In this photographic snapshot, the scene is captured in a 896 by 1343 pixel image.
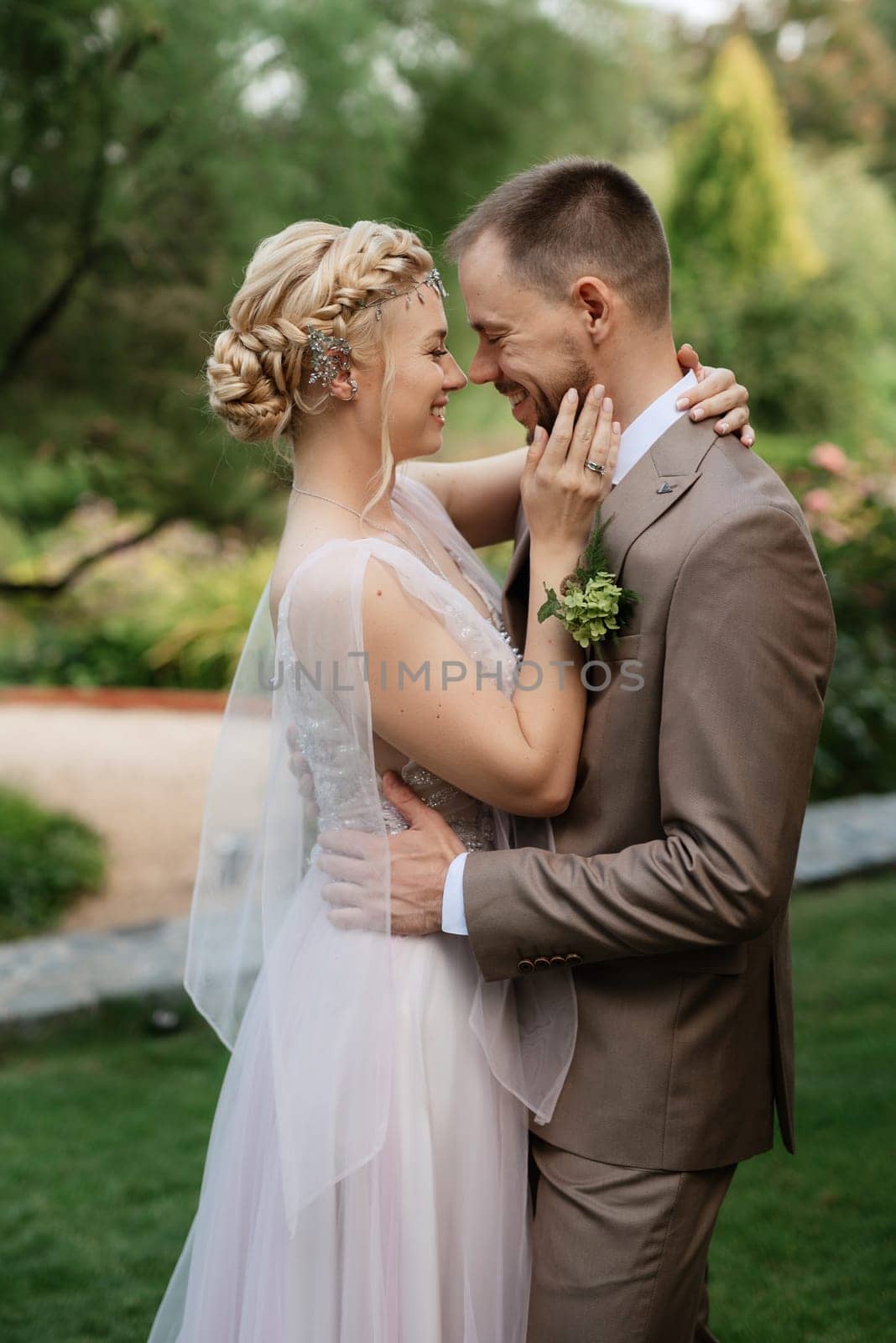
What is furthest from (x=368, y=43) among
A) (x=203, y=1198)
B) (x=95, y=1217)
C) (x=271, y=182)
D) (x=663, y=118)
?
(x=663, y=118)

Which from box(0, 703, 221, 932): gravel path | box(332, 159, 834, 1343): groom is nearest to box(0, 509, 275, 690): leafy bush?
box(0, 703, 221, 932): gravel path

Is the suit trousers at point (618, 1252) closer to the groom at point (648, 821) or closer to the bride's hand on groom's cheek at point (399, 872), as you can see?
the groom at point (648, 821)

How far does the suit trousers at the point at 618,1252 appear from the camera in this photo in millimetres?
2057

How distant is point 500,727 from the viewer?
2.10m

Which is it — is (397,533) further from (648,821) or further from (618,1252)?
(618,1252)

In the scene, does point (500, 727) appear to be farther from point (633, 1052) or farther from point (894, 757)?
point (894, 757)

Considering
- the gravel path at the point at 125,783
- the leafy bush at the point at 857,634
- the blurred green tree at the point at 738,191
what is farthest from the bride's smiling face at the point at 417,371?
the blurred green tree at the point at 738,191

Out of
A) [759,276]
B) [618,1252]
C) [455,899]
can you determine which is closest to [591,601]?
[455,899]

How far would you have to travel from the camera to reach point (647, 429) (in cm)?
225

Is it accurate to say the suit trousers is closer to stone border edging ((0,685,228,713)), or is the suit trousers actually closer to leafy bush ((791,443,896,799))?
leafy bush ((791,443,896,799))

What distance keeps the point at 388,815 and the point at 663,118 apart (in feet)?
89.1

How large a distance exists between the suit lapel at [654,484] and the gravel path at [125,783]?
4.68 metres

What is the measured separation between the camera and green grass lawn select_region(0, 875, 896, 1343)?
3.45 m

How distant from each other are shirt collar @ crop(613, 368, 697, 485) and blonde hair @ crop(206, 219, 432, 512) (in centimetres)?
42
